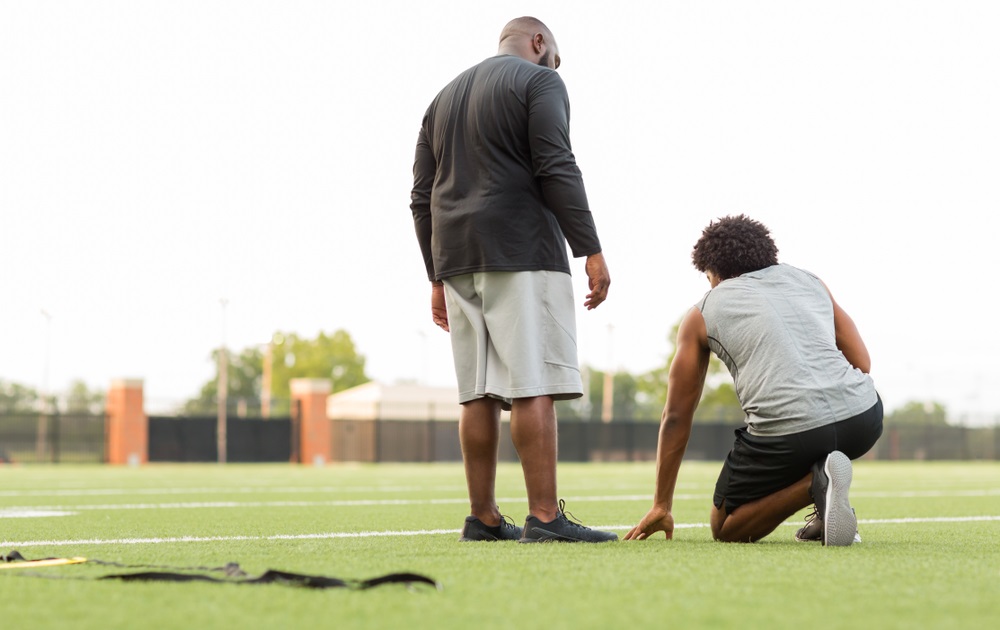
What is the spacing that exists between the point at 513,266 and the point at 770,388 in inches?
41.3

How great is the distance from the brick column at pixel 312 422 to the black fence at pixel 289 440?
47 centimetres

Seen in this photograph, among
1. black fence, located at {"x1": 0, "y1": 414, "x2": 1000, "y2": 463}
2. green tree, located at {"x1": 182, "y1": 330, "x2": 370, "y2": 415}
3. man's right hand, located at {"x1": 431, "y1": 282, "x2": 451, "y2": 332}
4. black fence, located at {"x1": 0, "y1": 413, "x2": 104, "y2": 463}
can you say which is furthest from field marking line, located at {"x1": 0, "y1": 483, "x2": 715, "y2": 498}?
green tree, located at {"x1": 182, "y1": 330, "x2": 370, "y2": 415}

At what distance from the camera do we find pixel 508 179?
4484 mm

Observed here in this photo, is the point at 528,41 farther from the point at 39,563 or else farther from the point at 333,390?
the point at 333,390

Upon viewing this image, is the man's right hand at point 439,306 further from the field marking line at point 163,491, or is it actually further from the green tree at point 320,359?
the green tree at point 320,359

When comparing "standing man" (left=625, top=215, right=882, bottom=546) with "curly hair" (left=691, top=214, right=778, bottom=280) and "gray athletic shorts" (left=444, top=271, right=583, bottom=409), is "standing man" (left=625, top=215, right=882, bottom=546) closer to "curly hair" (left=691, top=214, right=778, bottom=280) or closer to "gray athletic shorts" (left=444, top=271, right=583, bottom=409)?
"curly hair" (left=691, top=214, right=778, bottom=280)

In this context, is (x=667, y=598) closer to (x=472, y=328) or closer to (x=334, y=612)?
(x=334, y=612)

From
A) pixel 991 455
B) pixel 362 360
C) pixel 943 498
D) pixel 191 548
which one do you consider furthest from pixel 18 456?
pixel 362 360

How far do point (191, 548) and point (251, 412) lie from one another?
44.8 m

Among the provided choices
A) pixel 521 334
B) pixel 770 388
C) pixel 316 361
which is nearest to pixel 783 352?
pixel 770 388

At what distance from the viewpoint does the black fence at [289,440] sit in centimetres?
3725

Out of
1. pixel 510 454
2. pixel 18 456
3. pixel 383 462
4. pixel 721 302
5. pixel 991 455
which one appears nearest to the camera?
pixel 721 302

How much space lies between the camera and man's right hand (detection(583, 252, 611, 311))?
14.4 feet

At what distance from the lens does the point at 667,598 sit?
99.1 inches
